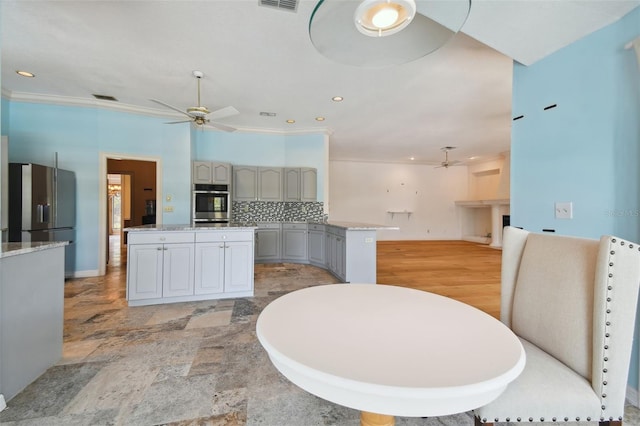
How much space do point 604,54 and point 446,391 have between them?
8.04 feet

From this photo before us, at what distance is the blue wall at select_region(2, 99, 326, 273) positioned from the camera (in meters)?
4.11

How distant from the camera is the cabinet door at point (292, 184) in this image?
5.75 metres

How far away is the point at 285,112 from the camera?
15.6ft

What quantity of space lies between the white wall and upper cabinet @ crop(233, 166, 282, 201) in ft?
11.7

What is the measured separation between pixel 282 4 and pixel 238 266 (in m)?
2.74

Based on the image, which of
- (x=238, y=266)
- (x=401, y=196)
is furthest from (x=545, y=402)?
(x=401, y=196)

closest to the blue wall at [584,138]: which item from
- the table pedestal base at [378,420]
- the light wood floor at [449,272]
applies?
the light wood floor at [449,272]

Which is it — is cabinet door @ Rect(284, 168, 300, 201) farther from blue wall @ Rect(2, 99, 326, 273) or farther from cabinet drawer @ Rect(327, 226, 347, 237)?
blue wall @ Rect(2, 99, 326, 273)

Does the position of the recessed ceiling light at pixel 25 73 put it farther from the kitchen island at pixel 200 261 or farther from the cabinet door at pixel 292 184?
the cabinet door at pixel 292 184

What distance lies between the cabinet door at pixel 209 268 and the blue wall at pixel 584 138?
125 inches

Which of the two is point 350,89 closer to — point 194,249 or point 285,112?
point 285,112

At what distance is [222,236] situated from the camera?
334cm

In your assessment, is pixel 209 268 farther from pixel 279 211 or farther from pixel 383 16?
pixel 383 16

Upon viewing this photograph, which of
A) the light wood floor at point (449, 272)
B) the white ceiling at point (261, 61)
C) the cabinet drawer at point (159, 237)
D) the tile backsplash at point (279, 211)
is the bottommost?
the light wood floor at point (449, 272)
